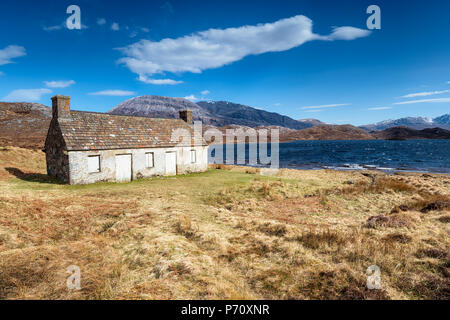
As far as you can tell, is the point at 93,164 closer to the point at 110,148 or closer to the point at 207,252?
the point at 110,148

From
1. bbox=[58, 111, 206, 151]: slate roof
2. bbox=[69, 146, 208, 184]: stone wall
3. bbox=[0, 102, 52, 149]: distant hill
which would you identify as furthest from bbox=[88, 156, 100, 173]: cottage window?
bbox=[0, 102, 52, 149]: distant hill

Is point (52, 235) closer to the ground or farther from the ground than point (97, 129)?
closer to the ground

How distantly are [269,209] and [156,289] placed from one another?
33.1 feet

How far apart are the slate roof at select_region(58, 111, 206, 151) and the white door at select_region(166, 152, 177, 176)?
1113 mm

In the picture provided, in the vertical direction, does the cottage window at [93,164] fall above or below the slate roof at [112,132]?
below

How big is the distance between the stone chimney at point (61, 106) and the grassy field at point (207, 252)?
8.92 m

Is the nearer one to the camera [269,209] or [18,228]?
[18,228]

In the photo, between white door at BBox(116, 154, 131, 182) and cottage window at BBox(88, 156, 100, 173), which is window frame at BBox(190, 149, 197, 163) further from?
cottage window at BBox(88, 156, 100, 173)

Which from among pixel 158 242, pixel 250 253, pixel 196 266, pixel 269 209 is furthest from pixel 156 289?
pixel 269 209

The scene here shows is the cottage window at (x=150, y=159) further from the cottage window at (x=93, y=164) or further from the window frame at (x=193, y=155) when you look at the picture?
the window frame at (x=193, y=155)

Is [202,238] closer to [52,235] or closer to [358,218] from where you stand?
[52,235]

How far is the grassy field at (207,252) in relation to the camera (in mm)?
5172

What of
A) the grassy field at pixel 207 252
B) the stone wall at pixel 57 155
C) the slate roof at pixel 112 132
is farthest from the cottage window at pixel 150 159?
the grassy field at pixel 207 252
